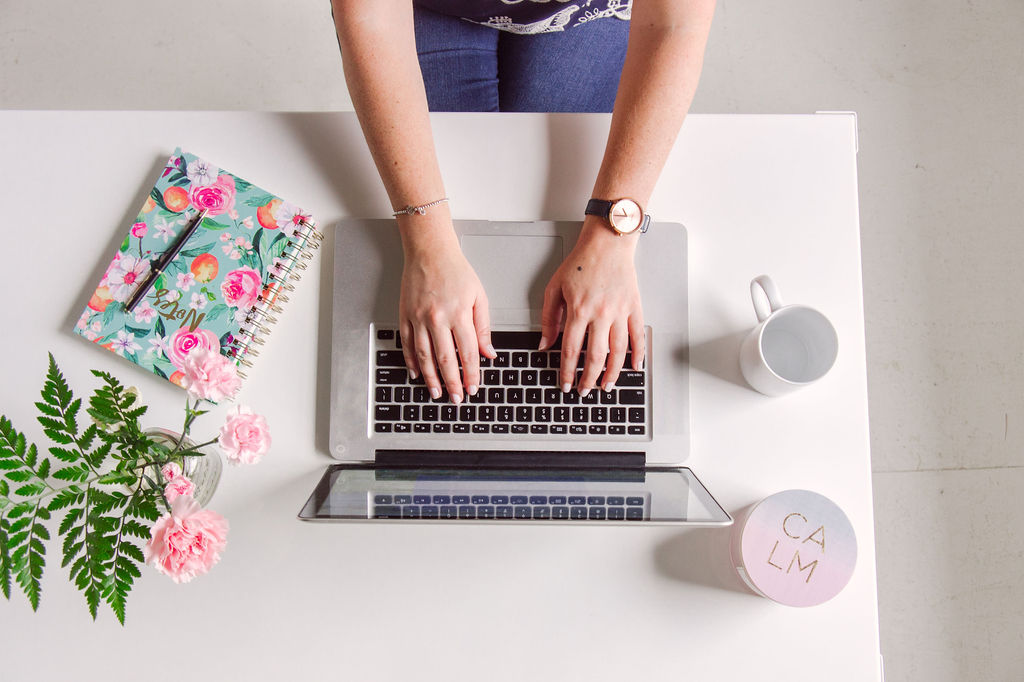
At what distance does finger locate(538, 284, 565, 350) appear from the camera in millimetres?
713

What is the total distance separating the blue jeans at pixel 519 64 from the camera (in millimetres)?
946

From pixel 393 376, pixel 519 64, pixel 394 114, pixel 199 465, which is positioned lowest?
pixel 199 465

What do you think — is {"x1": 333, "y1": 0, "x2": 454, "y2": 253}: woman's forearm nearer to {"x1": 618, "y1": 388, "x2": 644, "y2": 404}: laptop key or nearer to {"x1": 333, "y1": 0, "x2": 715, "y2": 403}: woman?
{"x1": 333, "y1": 0, "x2": 715, "y2": 403}: woman

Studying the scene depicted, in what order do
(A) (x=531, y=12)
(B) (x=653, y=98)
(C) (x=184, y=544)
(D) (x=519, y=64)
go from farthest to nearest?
(D) (x=519, y=64)
(A) (x=531, y=12)
(B) (x=653, y=98)
(C) (x=184, y=544)

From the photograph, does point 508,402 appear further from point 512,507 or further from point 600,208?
point 600,208

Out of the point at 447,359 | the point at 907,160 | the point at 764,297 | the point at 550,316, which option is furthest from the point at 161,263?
the point at 907,160

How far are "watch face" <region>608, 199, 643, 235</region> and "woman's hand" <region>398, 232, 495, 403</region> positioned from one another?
0.17 meters

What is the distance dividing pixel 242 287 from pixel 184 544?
0.32m

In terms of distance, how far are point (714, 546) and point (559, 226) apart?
16.1 inches

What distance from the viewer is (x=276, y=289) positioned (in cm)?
73

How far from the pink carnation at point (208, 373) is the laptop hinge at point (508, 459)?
→ 22cm

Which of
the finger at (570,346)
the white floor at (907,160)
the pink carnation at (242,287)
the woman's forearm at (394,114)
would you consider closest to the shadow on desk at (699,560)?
the finger at (570,346)

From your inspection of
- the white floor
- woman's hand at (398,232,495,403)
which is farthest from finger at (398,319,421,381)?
the white floor

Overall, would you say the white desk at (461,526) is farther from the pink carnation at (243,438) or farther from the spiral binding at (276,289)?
the pink carnation at (243,438)
